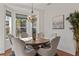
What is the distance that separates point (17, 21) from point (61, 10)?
2.70 ft

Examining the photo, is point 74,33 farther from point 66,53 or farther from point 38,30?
point 38,30

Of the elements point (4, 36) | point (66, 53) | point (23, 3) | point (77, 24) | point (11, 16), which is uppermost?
point (23, 3)

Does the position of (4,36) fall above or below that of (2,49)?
above

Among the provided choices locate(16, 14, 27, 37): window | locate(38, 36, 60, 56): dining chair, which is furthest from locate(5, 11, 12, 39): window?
locate(38, 36, 60, 56): dining chair

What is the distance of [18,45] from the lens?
215 cm

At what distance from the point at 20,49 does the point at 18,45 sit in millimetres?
81

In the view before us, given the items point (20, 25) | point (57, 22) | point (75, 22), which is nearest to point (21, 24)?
point (20, 25)

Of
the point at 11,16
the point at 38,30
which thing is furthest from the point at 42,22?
the point at 11,16

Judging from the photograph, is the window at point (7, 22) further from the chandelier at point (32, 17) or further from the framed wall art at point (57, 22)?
the framed wall art at point (57, 22)

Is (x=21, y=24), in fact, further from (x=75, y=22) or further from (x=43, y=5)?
(x=75, y=22)

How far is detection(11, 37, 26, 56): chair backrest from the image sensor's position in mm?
2113

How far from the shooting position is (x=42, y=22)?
7.01ft

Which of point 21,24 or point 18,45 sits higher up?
point 21,24

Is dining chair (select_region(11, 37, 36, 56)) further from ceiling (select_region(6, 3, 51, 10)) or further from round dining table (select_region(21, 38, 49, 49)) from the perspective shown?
ceiling (select_region(6, 3, 51, 10))
